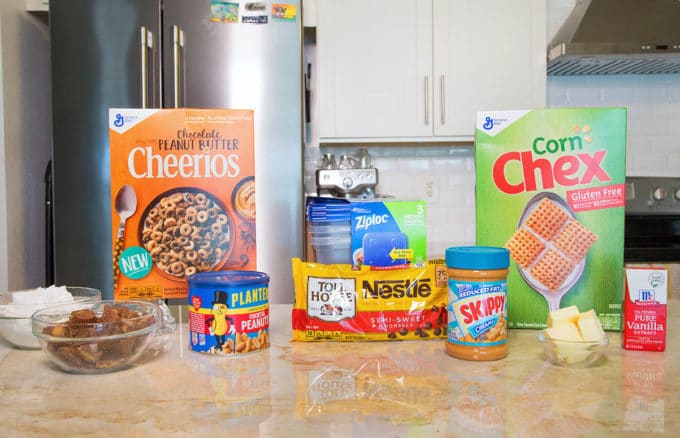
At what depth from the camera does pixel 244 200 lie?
1.03m

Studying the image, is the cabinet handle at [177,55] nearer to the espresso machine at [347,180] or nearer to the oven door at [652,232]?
the espresso machine at [347,180]

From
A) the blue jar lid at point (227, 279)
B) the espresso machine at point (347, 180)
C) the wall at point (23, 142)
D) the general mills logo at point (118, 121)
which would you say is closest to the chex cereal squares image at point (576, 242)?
the blue jar lid at point (227, 279)

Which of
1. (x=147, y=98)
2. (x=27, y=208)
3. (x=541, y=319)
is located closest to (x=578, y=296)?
(x=541, y=319)

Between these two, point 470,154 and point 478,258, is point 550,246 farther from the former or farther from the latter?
point 470,154

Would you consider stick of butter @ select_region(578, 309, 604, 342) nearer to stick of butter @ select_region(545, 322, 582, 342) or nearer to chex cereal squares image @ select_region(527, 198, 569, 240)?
stick of butter @ select_region(545, 322, 582, 342)

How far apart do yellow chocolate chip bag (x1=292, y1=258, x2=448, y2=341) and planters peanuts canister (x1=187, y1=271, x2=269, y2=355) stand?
87mm

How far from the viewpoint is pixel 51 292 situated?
1.00 m

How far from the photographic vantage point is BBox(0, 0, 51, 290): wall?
2.37 meters

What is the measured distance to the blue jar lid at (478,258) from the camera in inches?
32.3

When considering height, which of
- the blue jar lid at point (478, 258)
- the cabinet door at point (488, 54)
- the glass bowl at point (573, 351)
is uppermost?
the cabinet door at point (488, 54)

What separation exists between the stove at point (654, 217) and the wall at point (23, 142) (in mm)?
2657

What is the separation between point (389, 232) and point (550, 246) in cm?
27

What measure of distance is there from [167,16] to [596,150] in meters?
1.93

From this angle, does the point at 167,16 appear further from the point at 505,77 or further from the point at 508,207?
the point at 508,207
